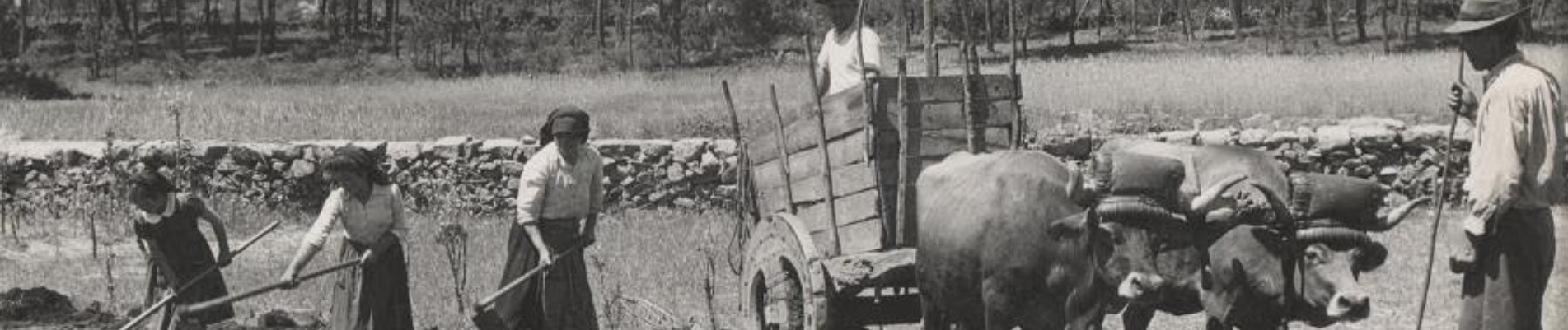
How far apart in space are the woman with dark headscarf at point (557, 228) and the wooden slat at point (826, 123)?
3.30ft

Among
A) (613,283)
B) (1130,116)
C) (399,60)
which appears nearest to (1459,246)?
(613,283)

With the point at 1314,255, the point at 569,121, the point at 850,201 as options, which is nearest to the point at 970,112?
the point at 850,201

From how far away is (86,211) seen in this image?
1762 centimetres

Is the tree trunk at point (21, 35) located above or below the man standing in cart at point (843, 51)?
above

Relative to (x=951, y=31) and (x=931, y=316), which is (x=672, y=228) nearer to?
(x=931, y=316)

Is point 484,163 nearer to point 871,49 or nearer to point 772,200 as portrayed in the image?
point 772,200

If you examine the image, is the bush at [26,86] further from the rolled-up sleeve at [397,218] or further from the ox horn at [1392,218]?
the ox horn at [1392,218]

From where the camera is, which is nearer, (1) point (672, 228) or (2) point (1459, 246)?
(2) point (1459, 246)

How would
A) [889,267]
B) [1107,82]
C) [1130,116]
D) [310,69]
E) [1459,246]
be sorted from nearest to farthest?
1. [1459,246]
2. [889,267]
3. [1130,116]
4. [1107,82]
5. [310,69]

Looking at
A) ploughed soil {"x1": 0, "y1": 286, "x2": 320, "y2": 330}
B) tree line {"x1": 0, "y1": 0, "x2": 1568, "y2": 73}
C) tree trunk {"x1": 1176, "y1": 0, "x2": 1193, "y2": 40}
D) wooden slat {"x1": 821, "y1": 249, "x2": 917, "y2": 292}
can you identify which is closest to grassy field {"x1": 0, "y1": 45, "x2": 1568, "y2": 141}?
ploughed soil {"x1": 0, "y1": 286, "x2": 320, "y2": 330}

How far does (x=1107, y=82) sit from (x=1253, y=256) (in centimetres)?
2100

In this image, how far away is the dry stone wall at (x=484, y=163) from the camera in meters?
16.8

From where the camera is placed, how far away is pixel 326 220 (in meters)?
7.82

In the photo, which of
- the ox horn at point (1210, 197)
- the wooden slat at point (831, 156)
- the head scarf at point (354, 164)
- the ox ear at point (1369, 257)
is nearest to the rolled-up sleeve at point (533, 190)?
the head scarf at point (354, 164)
